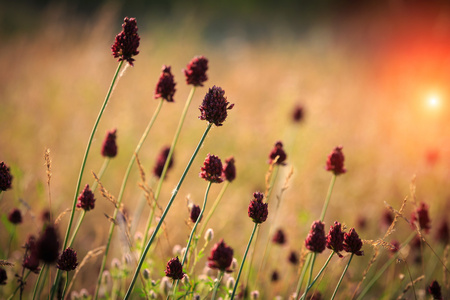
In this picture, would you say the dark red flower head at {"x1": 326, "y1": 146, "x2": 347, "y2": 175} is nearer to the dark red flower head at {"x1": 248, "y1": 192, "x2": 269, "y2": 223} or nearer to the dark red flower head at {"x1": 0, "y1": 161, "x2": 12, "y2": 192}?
the dark red flower head at {"x1": 248, "y1": 192, "x2": 269, "y2": 223}

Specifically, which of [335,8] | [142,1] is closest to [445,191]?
[335,8]

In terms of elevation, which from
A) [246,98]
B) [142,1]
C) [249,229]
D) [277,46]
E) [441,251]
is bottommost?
[249,229]

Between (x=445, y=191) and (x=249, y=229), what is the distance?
8.45 feet

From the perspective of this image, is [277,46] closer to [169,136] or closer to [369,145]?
[369,145]

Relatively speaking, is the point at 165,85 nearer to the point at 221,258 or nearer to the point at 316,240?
the point at 221,258

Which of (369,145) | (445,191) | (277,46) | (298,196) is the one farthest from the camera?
(277,46)

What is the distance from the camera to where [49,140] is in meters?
3.79

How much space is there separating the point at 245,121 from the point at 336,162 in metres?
3.69

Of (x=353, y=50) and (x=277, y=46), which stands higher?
(x=353, y=50)

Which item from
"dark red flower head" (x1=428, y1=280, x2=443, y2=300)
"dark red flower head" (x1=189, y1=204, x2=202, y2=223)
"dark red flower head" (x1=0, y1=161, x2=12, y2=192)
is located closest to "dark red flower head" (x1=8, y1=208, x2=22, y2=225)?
"dark red flower head" (x1=0, y1=161, x2=12, y2=192)

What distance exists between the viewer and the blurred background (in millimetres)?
3352

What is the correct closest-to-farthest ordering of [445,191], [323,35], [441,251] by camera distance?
[441,251], [445,191], [323,35]

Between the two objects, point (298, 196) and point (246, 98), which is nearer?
point (298, 196)

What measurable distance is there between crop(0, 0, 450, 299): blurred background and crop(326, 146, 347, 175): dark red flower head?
0.40 meters
